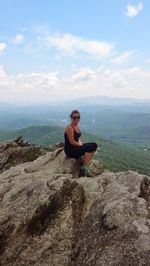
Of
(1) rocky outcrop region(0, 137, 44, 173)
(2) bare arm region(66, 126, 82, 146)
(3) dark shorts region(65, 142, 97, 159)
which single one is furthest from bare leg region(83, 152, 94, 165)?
(1) rocky outcrop region(0, 137, 44, 173)

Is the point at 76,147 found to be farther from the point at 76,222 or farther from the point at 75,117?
the point at 76,222

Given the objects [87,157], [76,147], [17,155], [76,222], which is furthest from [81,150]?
[17,155]

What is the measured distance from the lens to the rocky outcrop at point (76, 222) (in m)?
14.8

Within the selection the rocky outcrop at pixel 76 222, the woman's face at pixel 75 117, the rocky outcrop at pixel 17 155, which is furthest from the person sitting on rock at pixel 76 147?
the rocky outcrop at pixel 17 155

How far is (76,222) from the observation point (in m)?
18.1

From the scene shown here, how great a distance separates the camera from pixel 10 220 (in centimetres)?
1828

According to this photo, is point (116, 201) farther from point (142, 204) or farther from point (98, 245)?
point (98, 245)

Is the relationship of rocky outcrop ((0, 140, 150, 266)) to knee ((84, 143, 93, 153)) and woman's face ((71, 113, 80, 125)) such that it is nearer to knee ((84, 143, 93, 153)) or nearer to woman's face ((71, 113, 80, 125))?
knee ((84, 143, 93, 153))

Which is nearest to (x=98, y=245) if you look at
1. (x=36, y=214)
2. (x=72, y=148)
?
(x=36, y=214)

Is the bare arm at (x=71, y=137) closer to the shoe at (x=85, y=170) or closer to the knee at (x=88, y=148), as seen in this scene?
the knee at (x=88, y=148)

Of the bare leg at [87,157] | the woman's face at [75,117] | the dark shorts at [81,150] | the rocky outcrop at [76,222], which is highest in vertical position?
the woman's face at [75,117]

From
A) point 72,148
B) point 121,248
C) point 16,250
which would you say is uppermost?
point 72,148

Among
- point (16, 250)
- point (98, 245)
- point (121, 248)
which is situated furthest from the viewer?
point (16, 250)

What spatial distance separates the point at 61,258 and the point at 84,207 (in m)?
4.26
